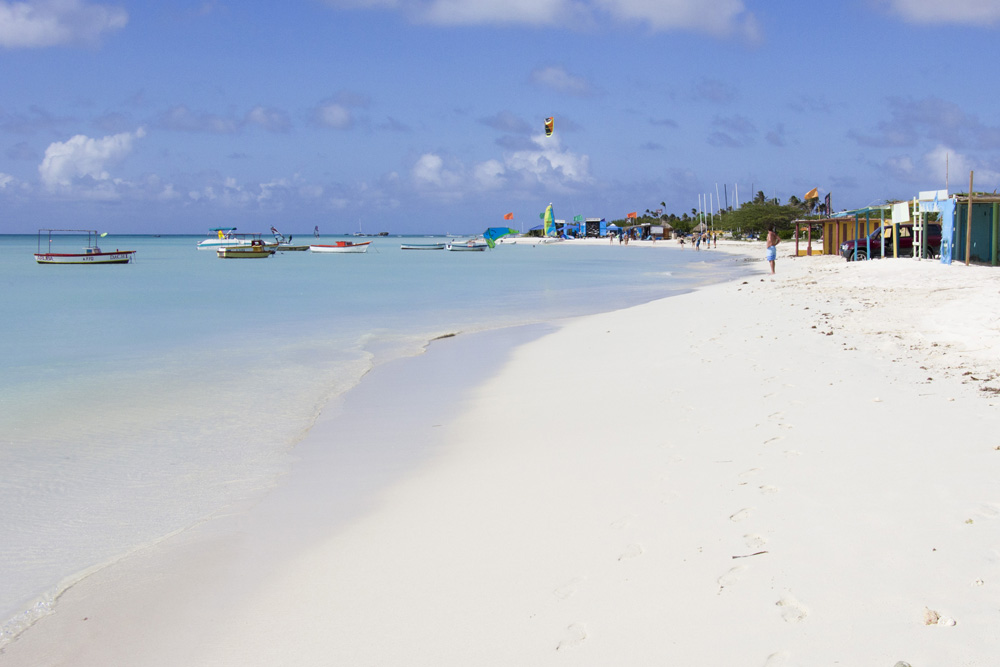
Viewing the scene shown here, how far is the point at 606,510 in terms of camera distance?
16.2 ft

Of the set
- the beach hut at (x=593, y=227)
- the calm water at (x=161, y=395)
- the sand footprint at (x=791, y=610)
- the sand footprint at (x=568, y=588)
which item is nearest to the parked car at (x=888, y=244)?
the calm water at (x=161, y=395)

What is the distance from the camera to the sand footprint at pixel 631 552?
4180 millimetres

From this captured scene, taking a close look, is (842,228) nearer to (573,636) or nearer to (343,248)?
(573,636)

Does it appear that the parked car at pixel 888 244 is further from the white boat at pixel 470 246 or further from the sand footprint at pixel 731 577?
the white boat at pixel 470 246

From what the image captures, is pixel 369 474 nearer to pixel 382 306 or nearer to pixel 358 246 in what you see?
pixel 382 306

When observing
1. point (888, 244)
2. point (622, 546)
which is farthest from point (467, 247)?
point (622, 546)

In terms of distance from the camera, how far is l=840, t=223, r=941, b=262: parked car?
2681 cm

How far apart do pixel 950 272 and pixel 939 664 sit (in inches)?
836

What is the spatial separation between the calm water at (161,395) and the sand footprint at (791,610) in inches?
161

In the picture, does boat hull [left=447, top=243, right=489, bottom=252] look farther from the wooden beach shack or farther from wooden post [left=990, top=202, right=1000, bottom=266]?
wooden post [left=990, top=202, right=1000, bottom=266]

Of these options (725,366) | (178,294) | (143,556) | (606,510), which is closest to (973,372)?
(725,366)

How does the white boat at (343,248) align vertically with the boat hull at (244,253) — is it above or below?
above

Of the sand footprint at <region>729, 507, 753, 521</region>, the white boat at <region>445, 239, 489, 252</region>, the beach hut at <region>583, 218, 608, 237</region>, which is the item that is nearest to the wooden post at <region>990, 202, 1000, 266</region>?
the sand footprint at <region>729, 507, 753, 521</region>

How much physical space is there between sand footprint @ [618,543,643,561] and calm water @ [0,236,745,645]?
339cm
